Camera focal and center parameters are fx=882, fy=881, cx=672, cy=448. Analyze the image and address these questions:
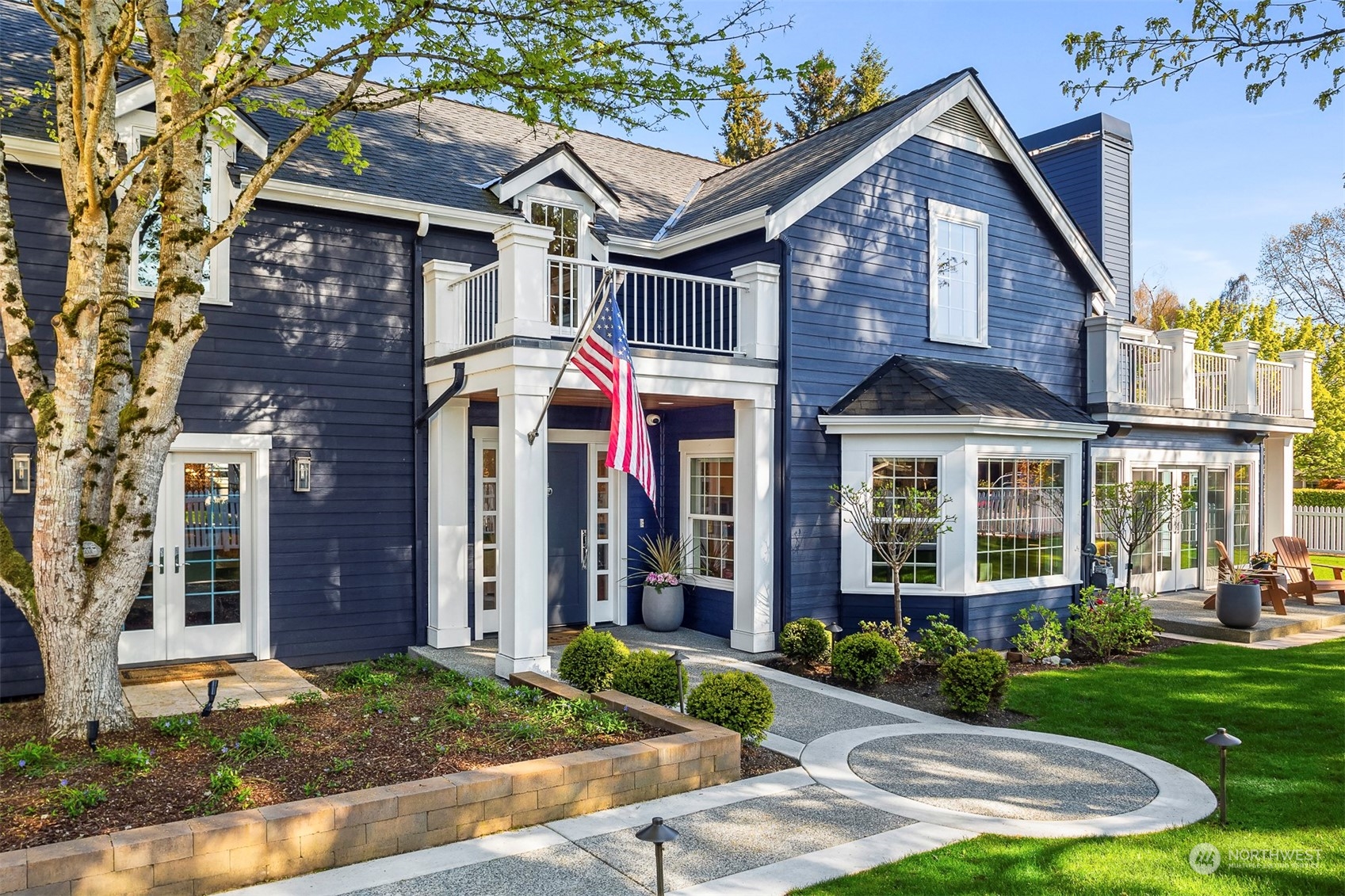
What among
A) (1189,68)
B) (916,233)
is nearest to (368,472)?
(916,233)

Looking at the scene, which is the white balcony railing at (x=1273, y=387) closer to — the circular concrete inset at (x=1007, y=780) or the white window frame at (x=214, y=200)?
the circular concrete inset at (x=1007, y=780)

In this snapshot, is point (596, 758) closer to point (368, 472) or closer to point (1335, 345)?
point (368, 472)

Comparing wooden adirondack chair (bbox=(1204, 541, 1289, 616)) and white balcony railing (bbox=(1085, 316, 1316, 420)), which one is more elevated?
white balcony railing (bbox=(1085, 316, 1316, 420))

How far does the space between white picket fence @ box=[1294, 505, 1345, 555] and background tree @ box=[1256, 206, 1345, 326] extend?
490 inches

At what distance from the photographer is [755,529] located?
10055 mm

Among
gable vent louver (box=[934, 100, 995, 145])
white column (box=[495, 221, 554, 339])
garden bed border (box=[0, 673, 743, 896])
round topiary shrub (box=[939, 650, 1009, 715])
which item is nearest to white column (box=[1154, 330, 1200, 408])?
gable vent louver (box=[934, 100, 995, 145])

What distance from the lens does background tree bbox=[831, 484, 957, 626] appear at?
380 inches

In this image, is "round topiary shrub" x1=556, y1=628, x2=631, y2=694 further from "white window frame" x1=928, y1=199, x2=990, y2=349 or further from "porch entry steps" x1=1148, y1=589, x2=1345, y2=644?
"porch entry steps" x1=1148, y1=589, x2=1345, y2=644

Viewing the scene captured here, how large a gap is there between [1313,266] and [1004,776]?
32399mm

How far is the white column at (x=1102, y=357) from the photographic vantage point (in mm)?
13266

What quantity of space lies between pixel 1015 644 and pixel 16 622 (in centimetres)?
1025

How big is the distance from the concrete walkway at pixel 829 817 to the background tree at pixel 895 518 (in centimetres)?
241

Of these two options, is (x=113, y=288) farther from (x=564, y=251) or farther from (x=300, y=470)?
(x=564, y=251)

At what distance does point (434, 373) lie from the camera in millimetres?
9859
